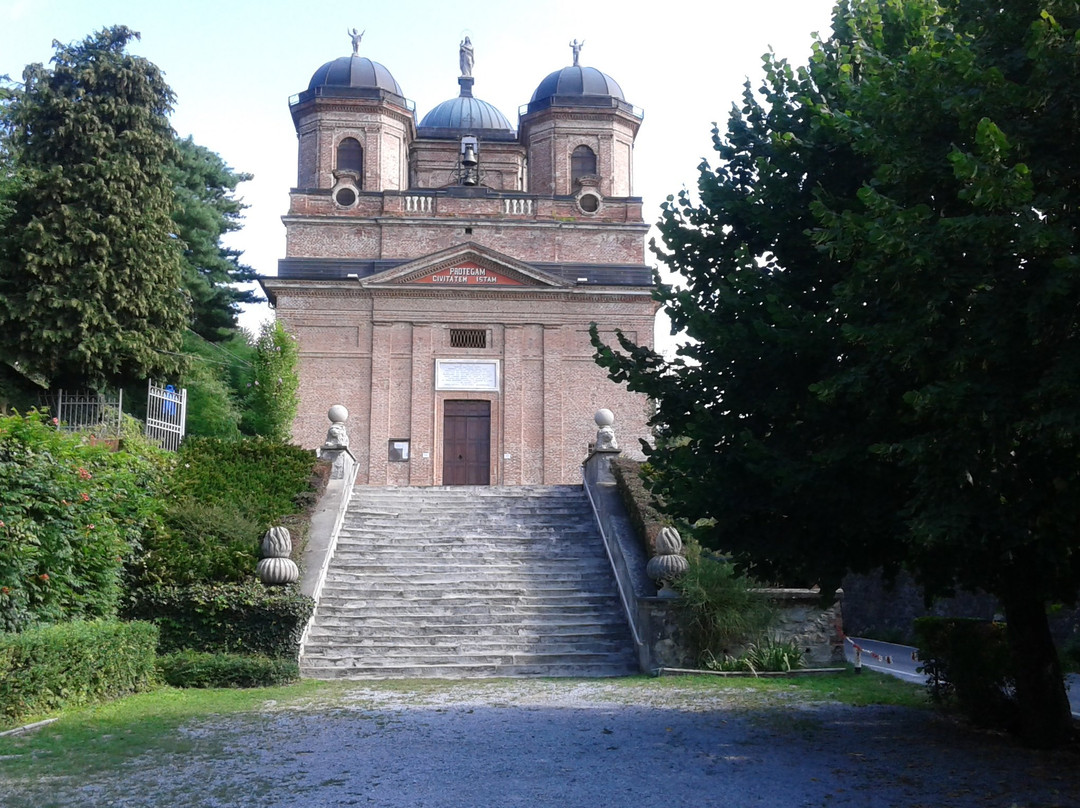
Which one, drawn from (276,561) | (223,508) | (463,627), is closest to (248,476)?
(223,508)

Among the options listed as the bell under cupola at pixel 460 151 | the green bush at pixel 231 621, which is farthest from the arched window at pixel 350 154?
the green bush at pixel 231 621

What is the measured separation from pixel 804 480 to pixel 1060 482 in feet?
6.39

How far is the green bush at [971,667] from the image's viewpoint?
359 inches

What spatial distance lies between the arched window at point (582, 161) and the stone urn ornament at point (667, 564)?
2153 centimetres

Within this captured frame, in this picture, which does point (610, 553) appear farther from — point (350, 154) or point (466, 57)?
point (466, 57)

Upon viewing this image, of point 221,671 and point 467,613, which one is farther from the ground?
point 467,613

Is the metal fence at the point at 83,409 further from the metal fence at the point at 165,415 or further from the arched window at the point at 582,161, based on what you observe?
the arched window at the point at 582,161

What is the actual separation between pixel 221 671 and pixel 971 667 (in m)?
8.22

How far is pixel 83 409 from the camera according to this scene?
20.6m

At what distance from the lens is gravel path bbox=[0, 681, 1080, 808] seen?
263 inches

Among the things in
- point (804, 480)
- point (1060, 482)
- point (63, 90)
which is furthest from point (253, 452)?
point (1060, 482)

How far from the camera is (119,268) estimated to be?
68.8 feet

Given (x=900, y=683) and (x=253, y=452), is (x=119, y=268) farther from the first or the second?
(x=900, y=683)

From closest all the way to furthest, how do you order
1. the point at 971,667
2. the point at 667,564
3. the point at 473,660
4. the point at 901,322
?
the point at 901,322, the point at 971,667, the point at 473,660, the point at 667,564
